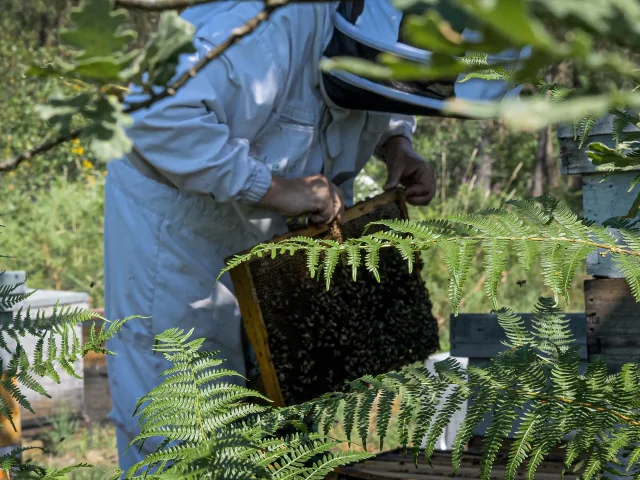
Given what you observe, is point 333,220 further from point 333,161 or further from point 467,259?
point 467,259

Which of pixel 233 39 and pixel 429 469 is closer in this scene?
pixel 233 39

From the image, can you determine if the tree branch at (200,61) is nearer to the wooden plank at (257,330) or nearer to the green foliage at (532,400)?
the green foliage at (532,400)

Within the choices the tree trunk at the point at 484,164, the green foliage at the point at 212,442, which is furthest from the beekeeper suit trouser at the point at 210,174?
the tree trunk at the point at 484,164

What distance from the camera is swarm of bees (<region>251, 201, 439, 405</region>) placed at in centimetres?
260

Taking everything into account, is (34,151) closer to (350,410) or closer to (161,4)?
(161,4)

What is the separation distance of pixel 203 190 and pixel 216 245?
1.09ft

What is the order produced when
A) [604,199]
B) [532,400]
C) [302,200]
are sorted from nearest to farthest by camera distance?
[532,400] < [604,199] < [302,200]

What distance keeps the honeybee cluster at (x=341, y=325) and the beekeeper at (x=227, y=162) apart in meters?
0.27

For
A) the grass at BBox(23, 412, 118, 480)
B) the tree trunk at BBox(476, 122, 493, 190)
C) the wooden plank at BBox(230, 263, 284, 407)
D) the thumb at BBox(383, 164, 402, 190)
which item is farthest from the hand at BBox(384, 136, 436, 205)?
the tree trunk at BBox(476, 122, 493, 190)

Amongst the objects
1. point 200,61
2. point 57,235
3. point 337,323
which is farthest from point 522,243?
point 57,235

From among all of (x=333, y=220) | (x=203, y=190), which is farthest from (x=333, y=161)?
(x=203, y=190)

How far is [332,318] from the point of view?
2.78 metres

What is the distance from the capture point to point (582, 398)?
104cm

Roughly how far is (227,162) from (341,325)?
2.49ft
